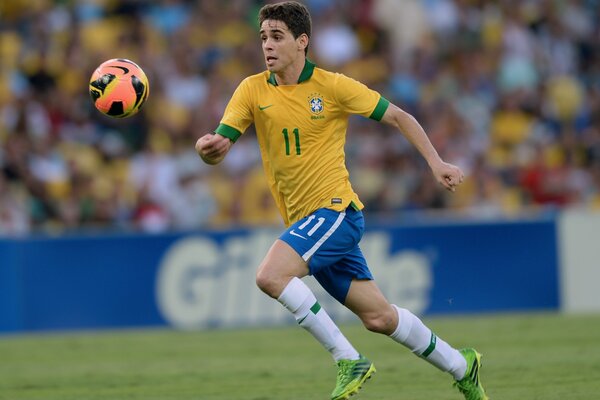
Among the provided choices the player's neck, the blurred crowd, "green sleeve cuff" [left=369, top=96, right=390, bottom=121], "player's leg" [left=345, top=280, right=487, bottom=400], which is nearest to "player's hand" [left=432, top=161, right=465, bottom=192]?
"green sleeve cuff" [left=369, top=96, right=390, bottom=121]

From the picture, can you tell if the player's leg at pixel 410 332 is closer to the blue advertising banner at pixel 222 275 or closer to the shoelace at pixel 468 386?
the shoelace at pixel 468 386

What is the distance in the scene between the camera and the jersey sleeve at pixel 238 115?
7422mm

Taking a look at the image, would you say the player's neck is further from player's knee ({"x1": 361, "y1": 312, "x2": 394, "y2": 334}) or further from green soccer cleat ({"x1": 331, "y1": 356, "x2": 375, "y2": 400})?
green soccer cleat ({"x1": 331, "y1": 356, "x2": 375, "y2": 400})

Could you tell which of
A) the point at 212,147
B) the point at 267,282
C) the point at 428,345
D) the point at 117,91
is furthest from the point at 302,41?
the point at 428,345

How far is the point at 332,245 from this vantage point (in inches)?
289

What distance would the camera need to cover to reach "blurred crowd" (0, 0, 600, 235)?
52.1 ft

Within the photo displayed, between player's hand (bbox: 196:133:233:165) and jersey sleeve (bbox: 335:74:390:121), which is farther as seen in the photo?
jersey sleeve (bbox: 335:74:390:121)

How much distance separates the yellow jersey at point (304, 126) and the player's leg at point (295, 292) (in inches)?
15.3

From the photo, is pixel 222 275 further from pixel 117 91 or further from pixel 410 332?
pixel 410 332

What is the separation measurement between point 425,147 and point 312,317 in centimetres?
124

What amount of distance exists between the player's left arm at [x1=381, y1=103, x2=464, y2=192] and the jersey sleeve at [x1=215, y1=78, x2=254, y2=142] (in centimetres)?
85

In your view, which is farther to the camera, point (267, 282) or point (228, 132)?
point (228, 132)

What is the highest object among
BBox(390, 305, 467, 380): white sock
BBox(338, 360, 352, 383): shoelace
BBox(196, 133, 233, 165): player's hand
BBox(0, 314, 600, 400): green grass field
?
BBox(196, 133, 233, 165): player's hand

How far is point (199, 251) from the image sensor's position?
15125 mm
